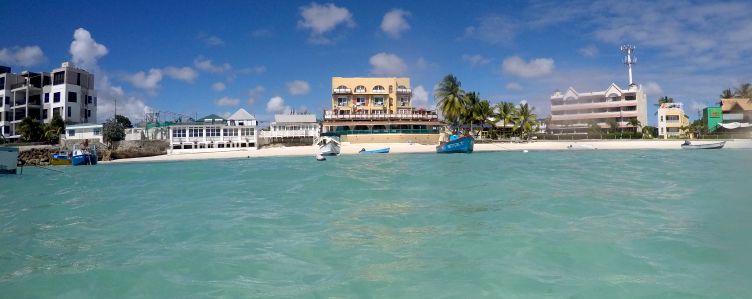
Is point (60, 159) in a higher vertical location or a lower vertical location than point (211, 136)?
lower

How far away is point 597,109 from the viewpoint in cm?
8094

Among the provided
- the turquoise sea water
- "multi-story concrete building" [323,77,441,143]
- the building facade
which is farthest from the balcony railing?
the turquoise sea water

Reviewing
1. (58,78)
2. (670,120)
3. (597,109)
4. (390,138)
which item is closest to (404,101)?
(390,138)

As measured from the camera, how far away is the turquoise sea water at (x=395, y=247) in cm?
600

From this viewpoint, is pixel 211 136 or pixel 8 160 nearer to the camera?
pixel 8 160

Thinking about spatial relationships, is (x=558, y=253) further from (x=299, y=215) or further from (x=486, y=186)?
(x=486, y=186)

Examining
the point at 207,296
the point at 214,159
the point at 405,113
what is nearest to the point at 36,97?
the point at 214,159

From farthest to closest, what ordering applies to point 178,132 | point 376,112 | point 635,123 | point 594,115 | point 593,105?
1. point 593,105
2. point 594,115
3. point 376,112
4. point 635,123
5. point 178,132

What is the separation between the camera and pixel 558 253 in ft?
24.1

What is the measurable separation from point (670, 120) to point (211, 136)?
255 ft

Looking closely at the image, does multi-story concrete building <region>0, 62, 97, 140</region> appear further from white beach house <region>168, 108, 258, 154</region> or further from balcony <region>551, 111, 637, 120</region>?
balcony <region>551, 111, 637, 120</region>

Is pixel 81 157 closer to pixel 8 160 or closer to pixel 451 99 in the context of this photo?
pixel 8 160

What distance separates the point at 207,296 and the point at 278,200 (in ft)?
31.2

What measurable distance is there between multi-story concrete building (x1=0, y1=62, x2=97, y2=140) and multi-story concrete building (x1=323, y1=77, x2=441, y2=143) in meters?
41.4
